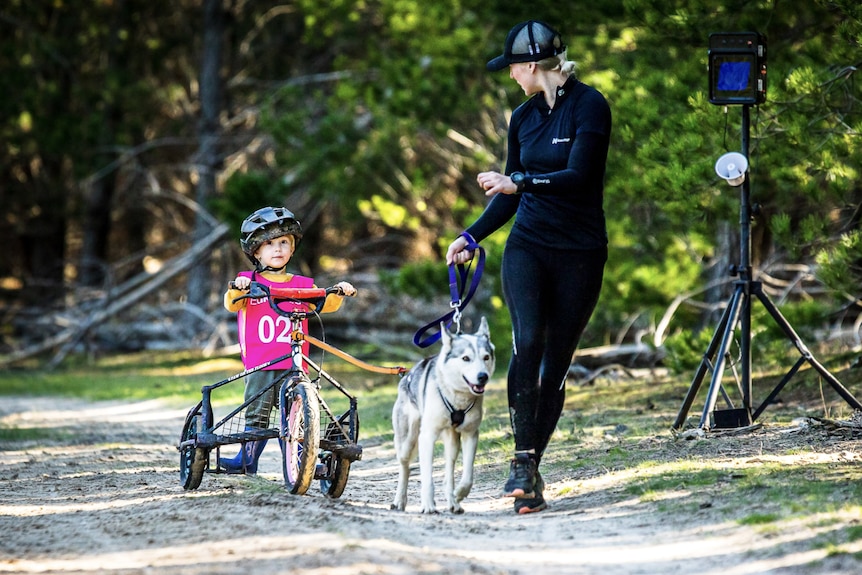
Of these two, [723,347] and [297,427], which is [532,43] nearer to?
[297,427]

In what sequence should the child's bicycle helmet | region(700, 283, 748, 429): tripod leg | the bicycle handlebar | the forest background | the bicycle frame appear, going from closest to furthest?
the bicycle frame → the bicycle handlebar → the child's bicycle helmet → region(700, 283, 748, 429): tripod leg → the forest background

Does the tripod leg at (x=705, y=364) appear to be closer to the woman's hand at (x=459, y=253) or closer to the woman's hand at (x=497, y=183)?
the woman's hand at (x=459, y=253)

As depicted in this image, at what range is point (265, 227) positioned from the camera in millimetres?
7184

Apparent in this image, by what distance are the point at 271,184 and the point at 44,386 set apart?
4391 millimetres

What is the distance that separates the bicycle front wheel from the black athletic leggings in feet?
3.39

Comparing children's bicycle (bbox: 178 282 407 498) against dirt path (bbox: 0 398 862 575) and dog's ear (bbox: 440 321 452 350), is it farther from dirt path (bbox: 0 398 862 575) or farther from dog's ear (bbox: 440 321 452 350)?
dog's ear (bbox: 440 321 452 350)

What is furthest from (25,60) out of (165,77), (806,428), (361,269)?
(806,428)

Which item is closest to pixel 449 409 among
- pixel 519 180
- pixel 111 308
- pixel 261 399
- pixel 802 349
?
pixel 519 180

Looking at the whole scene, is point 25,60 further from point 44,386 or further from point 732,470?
point 732,470

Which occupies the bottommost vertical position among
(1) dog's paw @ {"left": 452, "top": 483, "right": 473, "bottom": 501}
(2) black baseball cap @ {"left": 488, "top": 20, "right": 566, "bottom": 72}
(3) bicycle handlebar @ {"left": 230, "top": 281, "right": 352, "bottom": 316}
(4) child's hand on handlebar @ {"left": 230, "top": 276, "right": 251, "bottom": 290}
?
(1) dog's paw @ {"left": 452, "top": 483, "right": 473, "bottom": 501}

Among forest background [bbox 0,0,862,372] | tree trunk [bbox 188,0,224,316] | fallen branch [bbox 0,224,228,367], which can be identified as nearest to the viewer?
forest background [bbox 0,0,862,372]

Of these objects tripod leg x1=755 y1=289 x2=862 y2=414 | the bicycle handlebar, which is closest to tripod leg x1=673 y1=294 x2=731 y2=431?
tripod leg x1=755 y1=289 x2=862 y2=414

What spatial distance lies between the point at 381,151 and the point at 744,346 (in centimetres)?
1039

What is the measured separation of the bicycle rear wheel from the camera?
6.77 metres
